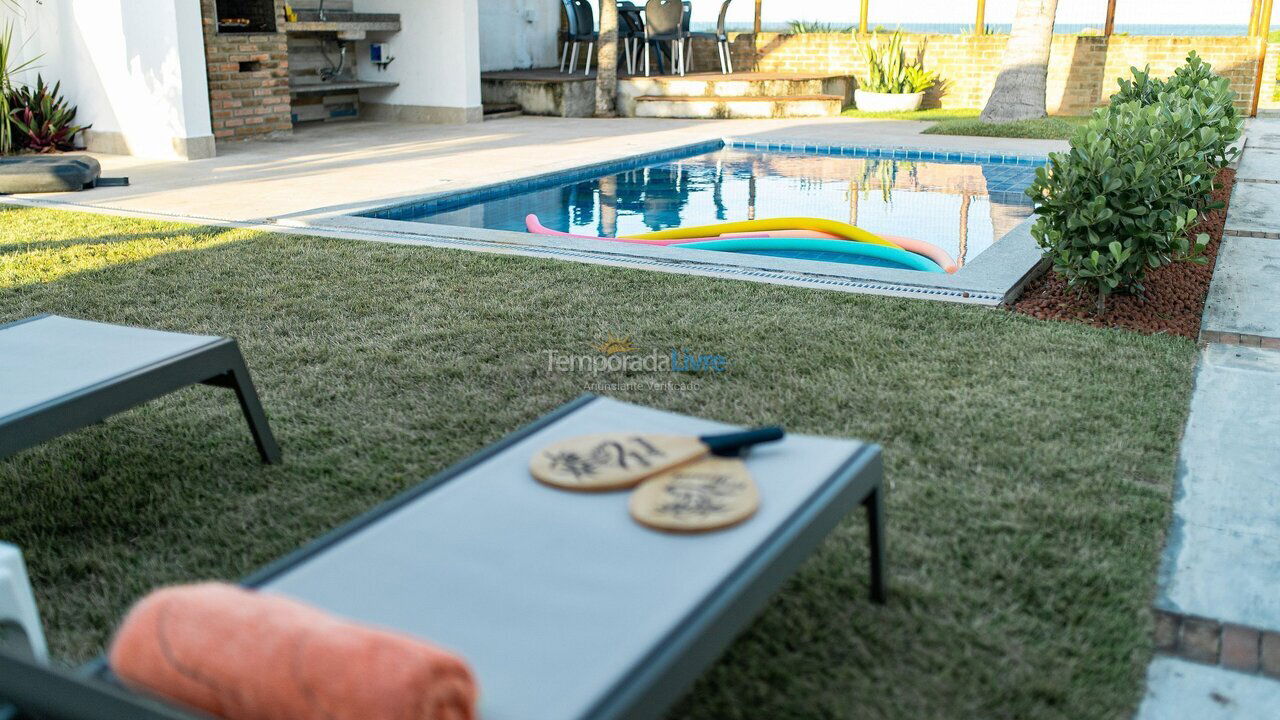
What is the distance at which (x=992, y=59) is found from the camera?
15.3 metres

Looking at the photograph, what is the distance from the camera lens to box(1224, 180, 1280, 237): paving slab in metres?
6.81

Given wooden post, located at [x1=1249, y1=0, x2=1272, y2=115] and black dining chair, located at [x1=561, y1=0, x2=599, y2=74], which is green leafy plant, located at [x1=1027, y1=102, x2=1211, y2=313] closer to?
wooden post, located at [x1=1249, y1=0, x2=1272, y2=115]

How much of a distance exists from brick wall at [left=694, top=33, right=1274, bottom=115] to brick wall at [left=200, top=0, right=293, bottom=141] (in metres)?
7.80

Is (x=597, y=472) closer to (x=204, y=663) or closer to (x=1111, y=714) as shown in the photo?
(x=204, y=663)

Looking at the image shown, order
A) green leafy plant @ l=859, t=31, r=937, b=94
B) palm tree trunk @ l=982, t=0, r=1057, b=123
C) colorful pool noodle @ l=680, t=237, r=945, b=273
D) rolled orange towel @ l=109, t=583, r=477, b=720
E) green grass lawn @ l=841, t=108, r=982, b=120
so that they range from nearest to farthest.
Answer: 1. rolled orange towel @ l=109, t=583, r=477, b=720
2. colorful pool noodle @ l=680, t=237, r=945, b=273
3. palm tree trunk @ l=982, t=0, r=1057, b=123
4. green grass lawn @ l=841, t=108, r=982, b=120
5. green leafy plant @ l=859, t=31, r=937, b=94

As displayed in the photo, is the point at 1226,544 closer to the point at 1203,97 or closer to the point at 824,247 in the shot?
the point at 824,247

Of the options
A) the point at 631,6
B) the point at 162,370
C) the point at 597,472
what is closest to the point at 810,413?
the point at 597,472

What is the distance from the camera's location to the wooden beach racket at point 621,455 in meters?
2.05

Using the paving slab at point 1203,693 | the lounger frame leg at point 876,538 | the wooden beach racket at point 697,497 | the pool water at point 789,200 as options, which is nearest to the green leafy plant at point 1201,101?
the pool water at point 789,200

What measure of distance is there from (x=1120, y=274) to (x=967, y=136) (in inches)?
295

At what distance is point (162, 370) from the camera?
9.02 ft

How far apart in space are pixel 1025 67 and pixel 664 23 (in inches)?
200

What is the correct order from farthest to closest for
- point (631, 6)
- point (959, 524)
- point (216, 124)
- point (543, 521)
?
1. point (631, 6)
2. point (216, 124)
3. point (959, 524)
4. point (543, 521)

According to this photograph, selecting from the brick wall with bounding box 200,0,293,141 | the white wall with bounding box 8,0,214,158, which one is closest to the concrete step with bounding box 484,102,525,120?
the brick wall with bounding box 200,0,293,141
